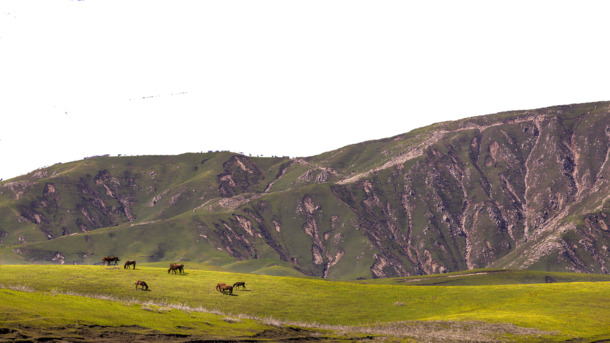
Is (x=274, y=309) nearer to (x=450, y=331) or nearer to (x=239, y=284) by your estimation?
(x=239, y=284)

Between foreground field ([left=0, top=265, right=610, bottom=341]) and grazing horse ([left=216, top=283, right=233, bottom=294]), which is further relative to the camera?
grazing horse ([left=216, top=283, right=233, bottom=294])

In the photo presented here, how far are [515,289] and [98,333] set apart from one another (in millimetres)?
88077

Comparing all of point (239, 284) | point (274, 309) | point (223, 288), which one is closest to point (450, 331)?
point (274, 309)

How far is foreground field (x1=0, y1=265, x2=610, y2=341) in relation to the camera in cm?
5241

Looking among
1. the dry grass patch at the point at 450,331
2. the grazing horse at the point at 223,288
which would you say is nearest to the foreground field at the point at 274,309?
the dry grass patch at the point at 450,331

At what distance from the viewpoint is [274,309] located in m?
92.2

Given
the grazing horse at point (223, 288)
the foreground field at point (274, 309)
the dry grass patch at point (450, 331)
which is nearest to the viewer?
the foreground field at point (274, 309)

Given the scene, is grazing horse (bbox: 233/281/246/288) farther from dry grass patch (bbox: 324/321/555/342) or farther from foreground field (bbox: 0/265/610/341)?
dry grass patch (bbox: 324/321/555/342)

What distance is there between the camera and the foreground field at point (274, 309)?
52406 millimetres

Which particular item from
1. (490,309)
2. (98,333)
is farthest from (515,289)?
(98,333)

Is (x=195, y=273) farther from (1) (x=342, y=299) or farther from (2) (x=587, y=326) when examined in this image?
(2) (x=587, y=326)

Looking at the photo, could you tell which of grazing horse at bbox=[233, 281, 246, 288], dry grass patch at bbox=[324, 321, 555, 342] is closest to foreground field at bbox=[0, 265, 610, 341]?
dry grass patch at bbox=[324, 321, 555, 342]

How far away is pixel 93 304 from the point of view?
58906 millimetres

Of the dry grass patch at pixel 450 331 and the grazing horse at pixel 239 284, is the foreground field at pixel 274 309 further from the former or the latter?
the grazing horse at pixel 239 284
